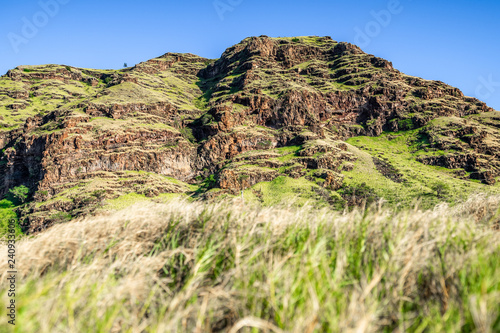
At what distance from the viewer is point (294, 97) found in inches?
4124

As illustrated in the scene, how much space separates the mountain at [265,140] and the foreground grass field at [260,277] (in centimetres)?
4830

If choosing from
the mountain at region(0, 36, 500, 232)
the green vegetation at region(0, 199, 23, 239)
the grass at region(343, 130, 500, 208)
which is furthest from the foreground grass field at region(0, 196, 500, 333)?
the green vegetation at region(0, 199, 23, 239)

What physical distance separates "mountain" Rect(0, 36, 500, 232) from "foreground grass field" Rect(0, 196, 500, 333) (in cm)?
4830

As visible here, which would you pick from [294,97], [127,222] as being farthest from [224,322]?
[294,97]

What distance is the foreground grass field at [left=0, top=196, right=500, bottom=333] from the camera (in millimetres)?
2836

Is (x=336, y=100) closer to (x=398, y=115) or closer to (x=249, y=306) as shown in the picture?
(x=398, y=115)

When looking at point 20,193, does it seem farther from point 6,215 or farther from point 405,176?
point 405,176

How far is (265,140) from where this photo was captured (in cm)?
9362

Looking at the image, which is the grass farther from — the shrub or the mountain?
the shrub

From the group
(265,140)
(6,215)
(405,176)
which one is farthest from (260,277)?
(6,215)

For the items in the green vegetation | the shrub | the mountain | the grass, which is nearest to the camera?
the green vegetation

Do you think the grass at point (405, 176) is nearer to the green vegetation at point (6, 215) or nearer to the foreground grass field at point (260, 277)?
the foreground grass field at point (260, 277)

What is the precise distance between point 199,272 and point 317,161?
73.4 metres

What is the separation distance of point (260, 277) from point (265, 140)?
90835 millimetres
